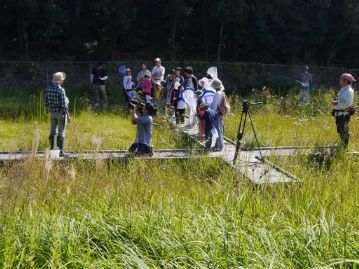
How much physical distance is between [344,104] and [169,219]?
5.76 metres

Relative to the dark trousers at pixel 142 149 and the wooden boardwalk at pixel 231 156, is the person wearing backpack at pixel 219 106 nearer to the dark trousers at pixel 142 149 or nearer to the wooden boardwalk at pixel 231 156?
the wooden boardwalk at pixel 231 156

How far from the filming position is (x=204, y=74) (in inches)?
989

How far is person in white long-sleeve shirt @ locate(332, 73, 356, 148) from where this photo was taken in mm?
9609

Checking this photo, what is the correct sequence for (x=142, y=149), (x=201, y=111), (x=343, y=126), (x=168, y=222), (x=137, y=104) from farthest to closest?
(x=201, y=111) → (x=343, y=126) → (x=137, y=104) → (x=142, y=149) → (x=168, y=222)

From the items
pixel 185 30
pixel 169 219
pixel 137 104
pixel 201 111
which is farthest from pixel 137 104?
pixel 185 30

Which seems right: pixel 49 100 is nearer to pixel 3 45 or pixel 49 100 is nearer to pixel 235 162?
pixel 235 162

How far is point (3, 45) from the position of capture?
2508 cm

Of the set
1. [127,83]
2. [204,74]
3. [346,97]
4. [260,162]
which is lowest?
[204,74]

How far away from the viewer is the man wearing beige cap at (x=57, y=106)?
9.38 metres

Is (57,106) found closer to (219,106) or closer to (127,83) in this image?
(219,106)

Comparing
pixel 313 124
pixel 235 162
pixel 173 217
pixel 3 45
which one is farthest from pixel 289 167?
pixel 3 45

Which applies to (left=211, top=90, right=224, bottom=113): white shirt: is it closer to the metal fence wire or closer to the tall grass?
the tall grass

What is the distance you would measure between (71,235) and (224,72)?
2152cm

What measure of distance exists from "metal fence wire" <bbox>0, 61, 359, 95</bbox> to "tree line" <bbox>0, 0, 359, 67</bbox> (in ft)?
6.47
